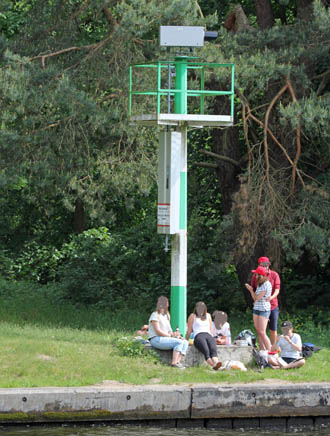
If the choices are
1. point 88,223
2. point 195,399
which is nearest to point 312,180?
point 195,399

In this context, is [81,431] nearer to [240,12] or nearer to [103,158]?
[103,158]

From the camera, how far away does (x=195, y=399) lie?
11.3 meters

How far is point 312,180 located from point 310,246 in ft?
6.22

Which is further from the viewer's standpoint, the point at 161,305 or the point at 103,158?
the point at 103,158

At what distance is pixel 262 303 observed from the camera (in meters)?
13.5

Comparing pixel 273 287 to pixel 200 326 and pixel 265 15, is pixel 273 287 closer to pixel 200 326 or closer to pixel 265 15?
pixel 200 326

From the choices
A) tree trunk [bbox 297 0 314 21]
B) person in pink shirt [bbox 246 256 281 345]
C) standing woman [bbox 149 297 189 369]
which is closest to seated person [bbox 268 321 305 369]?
person in pink shirt [bbox 246 256 281 345]

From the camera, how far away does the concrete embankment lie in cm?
1091

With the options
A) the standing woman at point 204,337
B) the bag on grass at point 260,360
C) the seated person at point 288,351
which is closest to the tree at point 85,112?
the standing woman at point 204,337

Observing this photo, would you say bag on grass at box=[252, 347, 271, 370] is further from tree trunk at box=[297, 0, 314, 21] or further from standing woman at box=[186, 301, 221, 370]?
tree trunk at box=[297, 0, 314, 21]

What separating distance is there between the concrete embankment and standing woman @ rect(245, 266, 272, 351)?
5.09ft

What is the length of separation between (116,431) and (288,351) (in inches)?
120

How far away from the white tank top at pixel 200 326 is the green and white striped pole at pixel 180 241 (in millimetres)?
859

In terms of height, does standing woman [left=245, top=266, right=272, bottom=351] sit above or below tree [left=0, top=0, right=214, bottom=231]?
below
